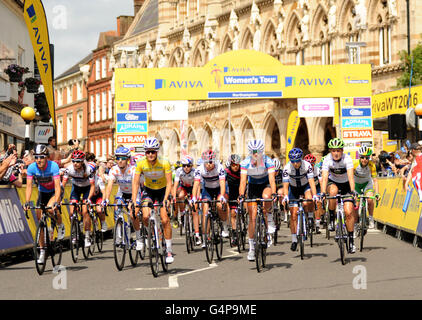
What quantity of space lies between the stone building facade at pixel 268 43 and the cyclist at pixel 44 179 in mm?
21027

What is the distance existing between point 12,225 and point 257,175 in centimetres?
442

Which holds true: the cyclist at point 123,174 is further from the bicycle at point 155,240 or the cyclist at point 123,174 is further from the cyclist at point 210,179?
the bicycle at point 155,240

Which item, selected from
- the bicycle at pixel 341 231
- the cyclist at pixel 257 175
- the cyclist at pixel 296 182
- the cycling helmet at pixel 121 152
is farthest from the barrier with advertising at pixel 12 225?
the bicycle at pixel 341 231

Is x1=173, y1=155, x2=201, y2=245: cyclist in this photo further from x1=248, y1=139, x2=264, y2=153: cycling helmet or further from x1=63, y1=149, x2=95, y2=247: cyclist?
x1=248, y1=139, x2=264, y2=153: cycling helmet

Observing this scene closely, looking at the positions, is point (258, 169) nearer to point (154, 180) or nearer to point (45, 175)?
point (154, 180)

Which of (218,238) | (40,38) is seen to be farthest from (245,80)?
(218,238)

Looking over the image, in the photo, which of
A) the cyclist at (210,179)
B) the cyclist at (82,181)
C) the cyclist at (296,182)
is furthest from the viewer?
the cyclist at (210,179)

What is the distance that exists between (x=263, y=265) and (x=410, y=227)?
5452 mm

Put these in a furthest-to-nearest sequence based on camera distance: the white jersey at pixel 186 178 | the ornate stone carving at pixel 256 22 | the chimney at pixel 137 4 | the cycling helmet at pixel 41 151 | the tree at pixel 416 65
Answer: the chimney at pixel 137 4 < the ornate stone carving at pixel 256 22 < the tree at pixel 416 65 < the white jersey at pixel 186 178 < the cycling helmet at pixel 41 151

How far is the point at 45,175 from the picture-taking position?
14633 millimetres

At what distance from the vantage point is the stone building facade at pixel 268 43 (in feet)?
130

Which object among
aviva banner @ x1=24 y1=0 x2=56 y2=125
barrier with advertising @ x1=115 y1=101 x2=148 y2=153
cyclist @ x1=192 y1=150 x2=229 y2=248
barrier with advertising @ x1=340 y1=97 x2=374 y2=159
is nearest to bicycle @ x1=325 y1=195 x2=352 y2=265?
cyclist @ x1=192 y1=150 x2=229 y2=248

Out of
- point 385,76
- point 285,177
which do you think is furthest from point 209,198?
point 385,76
